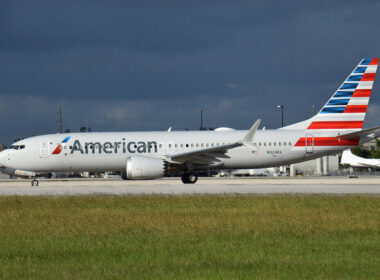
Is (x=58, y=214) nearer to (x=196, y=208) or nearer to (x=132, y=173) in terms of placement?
(x=196, y=208)

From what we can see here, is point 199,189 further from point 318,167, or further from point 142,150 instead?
point 318,167

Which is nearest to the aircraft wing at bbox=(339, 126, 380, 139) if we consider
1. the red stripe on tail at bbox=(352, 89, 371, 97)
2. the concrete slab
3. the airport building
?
the concrete slab

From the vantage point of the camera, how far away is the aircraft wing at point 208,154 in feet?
116

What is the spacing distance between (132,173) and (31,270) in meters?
26.0

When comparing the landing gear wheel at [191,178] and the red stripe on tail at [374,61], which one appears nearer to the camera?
the landing gear wheel at [191,178]

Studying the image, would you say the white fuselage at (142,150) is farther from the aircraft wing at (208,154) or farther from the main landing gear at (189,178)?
the main landing gear at (189,178)

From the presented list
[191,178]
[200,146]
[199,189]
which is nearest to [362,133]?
[200,146]

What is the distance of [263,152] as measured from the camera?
3778cm

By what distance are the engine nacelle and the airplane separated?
178 centimetres

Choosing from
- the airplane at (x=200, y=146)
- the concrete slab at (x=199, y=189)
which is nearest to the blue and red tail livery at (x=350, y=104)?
the airplane at (x=200, y=146)

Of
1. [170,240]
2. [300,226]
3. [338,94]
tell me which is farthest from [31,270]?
[338,94]

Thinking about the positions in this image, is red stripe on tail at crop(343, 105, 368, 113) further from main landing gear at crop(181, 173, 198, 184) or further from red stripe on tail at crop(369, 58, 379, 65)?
main landing gear at crop(181, 173, 198, 184)

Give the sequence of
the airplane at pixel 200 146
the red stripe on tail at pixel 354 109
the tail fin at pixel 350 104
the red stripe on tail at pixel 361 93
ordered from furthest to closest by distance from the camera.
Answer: the red stripe on tail at pixel 361 93, the red stripe on tail at pixel 354 109, the tail fin at pixel 350 104, the airplane at pixel 200 146

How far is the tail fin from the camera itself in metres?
38.4
